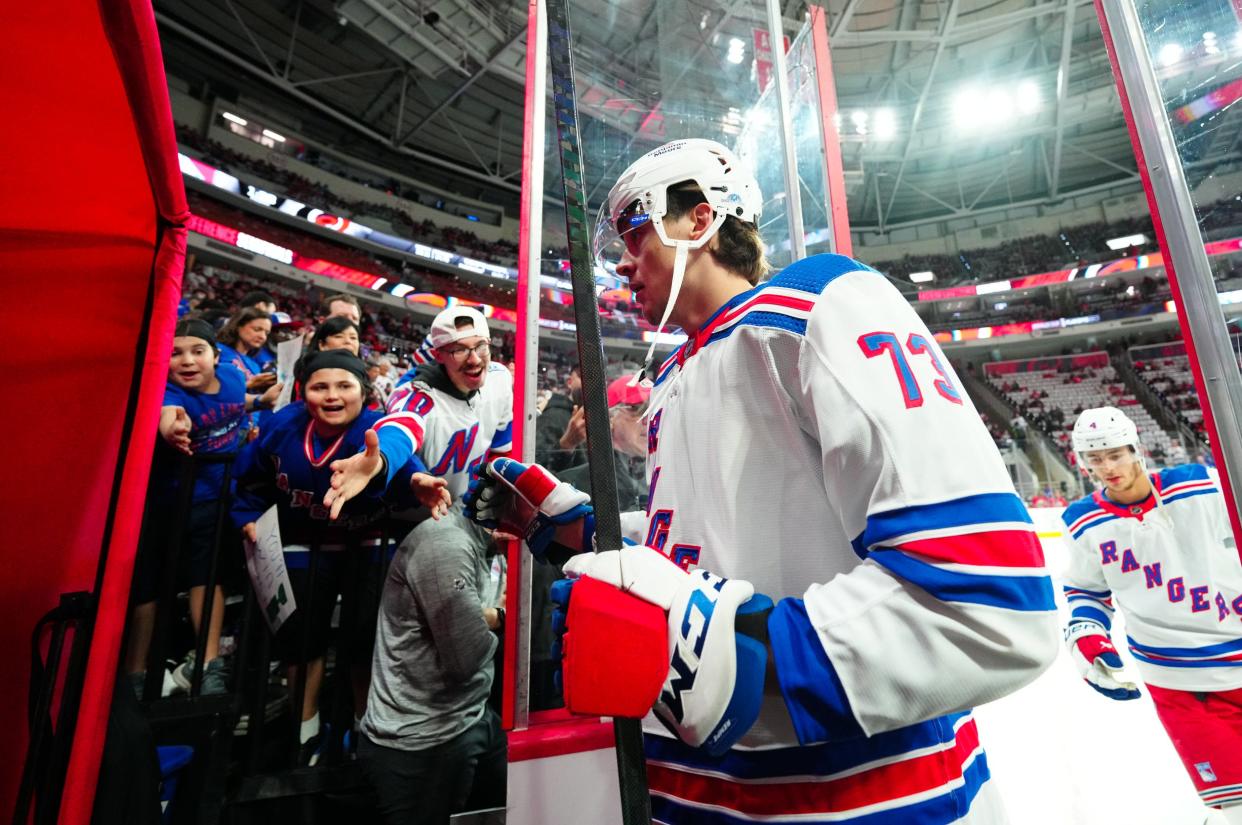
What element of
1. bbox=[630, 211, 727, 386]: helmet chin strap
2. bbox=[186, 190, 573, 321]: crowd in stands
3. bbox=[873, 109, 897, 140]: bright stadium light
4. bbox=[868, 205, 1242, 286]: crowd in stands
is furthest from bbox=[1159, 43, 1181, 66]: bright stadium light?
bbox=[868, 205, 1242, 286]: crowd in stands

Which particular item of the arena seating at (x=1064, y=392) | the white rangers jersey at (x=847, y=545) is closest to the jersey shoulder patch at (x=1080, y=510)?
the white rangers jersey at (x=847, y=545)

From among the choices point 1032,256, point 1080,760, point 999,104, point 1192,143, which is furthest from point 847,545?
point 1032,256

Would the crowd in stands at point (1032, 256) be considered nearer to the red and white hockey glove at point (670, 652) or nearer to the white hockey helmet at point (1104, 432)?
the white hockey helmet at point (1104, 432)

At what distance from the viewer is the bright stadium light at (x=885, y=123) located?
17000mm

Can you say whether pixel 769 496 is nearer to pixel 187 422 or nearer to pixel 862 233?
pixel 187 422

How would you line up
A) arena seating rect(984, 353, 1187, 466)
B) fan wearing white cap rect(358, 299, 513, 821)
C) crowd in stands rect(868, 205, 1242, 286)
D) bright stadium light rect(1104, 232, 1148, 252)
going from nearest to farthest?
fan wearing white cap rect(358, 299, 513, 821) < arena seating rect(984, 353, 1187, 466) < bright stadium light rect(1104, 232, 1148, 252) < crowd in stands rect(868, 205, 1242, 286)

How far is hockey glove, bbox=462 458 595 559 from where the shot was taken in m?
1.24

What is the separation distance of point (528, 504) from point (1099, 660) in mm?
3035

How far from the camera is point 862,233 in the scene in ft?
78.9

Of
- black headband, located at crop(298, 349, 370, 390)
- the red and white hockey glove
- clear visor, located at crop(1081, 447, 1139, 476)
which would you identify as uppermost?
black headband, located at crop(298, 349, 370, 390)

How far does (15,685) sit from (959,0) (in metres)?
18.4

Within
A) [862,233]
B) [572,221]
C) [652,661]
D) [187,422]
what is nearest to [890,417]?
[652,661]

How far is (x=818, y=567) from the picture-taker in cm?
83

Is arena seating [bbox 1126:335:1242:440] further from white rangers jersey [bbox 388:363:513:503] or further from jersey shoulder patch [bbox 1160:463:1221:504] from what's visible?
white rangers jersey [bbox 388:363:513:503]
